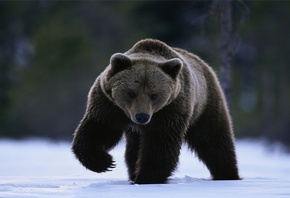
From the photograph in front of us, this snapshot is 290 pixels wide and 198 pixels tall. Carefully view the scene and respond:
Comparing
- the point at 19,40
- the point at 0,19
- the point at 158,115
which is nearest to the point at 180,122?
the point at 158,115

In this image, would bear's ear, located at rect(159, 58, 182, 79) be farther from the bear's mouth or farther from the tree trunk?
the tree trunk

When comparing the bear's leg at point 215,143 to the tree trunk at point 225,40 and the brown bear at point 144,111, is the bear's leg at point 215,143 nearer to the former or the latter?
the brown bear at point 144,111

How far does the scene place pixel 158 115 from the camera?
7133mm

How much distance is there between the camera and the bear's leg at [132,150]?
7758 mm

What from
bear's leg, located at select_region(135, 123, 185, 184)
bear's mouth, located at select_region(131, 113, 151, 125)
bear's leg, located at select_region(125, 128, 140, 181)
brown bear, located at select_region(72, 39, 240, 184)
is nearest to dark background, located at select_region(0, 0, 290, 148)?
bear's leg, located at select_region(125, 128, 140, 181)

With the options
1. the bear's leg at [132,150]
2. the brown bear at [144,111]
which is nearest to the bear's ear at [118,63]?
the brown bear at [144,111]

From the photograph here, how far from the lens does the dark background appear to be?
92.3 feet

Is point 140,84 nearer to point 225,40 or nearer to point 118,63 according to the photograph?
point 118,63

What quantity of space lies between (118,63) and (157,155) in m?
0.94

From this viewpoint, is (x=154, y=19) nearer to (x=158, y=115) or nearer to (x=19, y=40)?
(x=19, y=40)

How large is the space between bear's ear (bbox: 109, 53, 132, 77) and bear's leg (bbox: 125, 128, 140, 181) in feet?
3.05

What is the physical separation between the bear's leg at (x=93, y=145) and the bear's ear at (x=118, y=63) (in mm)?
552

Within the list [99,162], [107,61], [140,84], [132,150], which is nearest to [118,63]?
[140,84]

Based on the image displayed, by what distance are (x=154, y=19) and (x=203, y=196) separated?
26.8 meters
